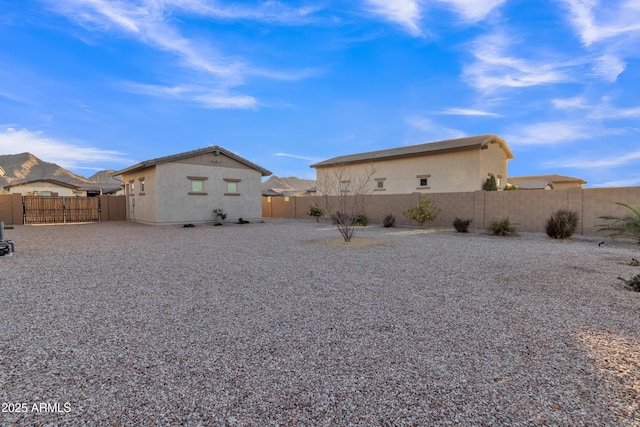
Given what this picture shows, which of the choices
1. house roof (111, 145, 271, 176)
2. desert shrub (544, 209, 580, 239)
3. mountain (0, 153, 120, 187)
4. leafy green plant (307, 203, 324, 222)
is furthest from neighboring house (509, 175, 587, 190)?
mountain (0, 153, 120, 187)

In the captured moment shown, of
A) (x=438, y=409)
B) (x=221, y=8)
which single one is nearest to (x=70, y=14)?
(x=221, y=8)

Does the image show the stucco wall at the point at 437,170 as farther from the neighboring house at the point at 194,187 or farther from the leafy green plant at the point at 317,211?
the neighboring house at the point at 194,187

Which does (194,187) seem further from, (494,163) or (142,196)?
(494,163)

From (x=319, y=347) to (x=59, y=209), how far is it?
23924 mm

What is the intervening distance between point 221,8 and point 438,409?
12.3m

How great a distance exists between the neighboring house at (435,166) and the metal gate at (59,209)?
634 inches

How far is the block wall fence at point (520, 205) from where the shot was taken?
11.8m

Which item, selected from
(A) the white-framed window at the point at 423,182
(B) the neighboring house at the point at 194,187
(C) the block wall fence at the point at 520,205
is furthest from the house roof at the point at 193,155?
(A) the white-framed window at the point at 423,182

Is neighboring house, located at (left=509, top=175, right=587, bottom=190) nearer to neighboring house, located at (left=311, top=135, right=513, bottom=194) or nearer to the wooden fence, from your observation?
neighboring house, located at (left=311, top=135, right=513, bottom=194)

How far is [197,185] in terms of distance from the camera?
57.7 ft

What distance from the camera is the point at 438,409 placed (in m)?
2.03

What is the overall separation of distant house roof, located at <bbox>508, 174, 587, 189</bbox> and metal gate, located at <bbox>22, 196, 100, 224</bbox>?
34071 mm

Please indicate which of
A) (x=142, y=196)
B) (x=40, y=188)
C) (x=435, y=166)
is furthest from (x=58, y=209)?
(x=435, y=166)

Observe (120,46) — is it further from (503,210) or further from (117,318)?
(503,210)
